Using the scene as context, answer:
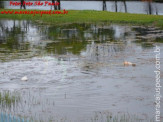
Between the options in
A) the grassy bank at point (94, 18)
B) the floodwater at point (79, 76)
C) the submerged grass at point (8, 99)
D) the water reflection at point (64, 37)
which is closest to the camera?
the floodwater at point (79, 76)

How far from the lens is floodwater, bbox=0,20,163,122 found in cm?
954

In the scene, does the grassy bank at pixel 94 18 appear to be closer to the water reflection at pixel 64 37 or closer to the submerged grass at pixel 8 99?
the water reflection at pixel 64 37

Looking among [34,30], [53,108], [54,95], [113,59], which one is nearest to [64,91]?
[54,95]

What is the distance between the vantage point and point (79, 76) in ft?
42.4

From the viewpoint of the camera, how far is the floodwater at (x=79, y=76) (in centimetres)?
954

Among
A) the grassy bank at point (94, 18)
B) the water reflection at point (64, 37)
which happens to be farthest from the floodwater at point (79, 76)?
the grassy bank at point (94, 18)

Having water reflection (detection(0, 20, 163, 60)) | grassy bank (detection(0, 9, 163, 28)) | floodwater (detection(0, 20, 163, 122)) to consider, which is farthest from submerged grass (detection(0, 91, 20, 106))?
grassy bank (detection(0, 9, 163, 28))

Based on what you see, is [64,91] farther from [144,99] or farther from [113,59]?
[113,59]

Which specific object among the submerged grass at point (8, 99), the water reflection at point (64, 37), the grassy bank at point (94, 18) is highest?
the grassy bank at point (94, 18)

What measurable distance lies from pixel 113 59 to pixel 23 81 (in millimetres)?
4335

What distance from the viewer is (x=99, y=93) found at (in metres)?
11.0

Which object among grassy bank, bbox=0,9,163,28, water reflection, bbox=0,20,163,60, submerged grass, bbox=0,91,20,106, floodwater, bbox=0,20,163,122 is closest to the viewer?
floodwater, bbox=0,20,163,122

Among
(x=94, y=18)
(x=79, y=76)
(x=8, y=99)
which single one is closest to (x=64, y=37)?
(x=94, y=18)

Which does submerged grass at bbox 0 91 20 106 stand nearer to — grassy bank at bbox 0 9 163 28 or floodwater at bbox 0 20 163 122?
floodwater at bbox 0 20 163 122
